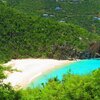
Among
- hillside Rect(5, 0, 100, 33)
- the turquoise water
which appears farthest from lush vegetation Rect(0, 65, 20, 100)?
hillside Rect(5, 0, 100, 33)

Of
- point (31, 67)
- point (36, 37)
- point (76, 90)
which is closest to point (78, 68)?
point (31, 67)

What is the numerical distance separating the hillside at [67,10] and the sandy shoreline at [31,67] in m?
40.1

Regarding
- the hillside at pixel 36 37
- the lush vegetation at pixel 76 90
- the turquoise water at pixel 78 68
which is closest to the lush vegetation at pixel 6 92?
the lush vegetation at pixel 76 90

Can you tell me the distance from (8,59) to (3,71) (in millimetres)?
73685

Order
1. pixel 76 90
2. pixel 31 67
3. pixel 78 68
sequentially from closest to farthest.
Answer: pixel 76 90
pixel 78 68
pixel 31 67

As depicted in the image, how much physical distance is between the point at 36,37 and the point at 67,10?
3824cm

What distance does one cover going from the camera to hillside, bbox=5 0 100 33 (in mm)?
138575

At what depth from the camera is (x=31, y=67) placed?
89.1 m

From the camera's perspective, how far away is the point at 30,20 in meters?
113

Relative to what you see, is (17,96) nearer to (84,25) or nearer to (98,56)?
(98,56)

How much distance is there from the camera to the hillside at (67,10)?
5456 inches

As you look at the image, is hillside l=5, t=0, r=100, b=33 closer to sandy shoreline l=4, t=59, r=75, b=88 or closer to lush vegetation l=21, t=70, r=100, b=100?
sandy shoreline l=4, t=59, r=75, b=88

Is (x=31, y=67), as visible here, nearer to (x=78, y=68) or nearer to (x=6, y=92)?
(x=78, y=68)

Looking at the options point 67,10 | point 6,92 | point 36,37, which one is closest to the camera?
point 6,92
